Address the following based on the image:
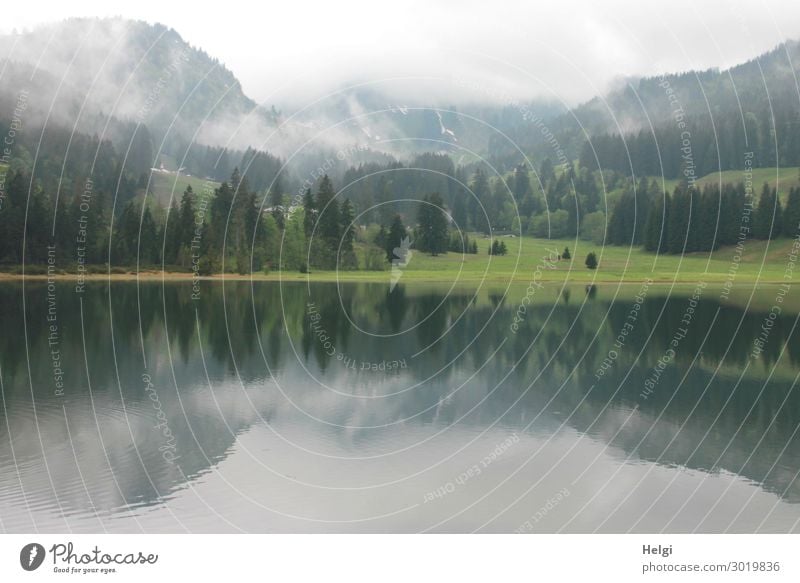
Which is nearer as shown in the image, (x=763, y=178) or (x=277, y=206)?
(x=277, y=206)

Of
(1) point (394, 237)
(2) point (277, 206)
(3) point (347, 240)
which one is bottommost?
(1) point (394, 237)

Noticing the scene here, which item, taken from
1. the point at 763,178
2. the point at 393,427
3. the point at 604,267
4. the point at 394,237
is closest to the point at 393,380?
the point at 393,427

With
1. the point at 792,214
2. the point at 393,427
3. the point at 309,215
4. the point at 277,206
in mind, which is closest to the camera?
the point at 393,427

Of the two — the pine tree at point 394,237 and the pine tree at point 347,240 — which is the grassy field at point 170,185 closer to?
the pine tree at point 347,240

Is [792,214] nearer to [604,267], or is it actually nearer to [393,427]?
[604,267]

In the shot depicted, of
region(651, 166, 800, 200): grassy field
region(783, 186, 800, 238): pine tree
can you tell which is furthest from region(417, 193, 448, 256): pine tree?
region(783, 186, 800, 238): pine tree

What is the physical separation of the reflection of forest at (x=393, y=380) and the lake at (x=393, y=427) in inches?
5.9

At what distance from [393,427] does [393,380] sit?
868 cm

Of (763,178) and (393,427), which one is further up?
(763,178)

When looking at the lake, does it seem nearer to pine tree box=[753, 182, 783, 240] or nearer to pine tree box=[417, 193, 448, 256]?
pine tree box=[417, 193, 448, 256]

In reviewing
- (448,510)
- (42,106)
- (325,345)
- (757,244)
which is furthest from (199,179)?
(448,510)

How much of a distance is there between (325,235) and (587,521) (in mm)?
92670

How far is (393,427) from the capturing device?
25.9 m

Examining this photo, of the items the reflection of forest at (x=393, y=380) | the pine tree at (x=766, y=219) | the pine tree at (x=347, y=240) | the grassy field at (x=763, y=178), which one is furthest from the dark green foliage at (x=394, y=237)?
the pine tree at (x=766, y=219)
